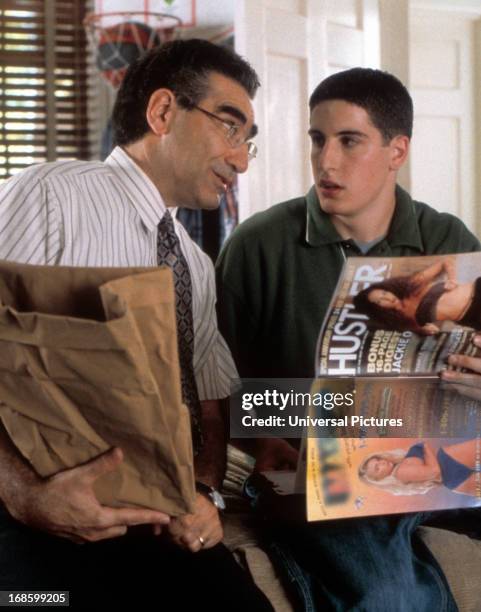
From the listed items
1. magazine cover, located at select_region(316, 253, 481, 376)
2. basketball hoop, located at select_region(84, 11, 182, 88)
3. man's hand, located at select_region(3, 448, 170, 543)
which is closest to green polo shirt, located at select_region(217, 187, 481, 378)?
magazine cover, located at select_region(316, 253, 481, 376)

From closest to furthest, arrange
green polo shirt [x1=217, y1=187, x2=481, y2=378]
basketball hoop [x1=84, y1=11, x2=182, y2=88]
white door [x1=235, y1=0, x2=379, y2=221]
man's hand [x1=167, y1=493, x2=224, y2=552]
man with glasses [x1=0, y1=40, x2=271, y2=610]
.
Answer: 1. man with glasses [x1=0, y1=40, x2=271, y2=610]
2. man's hand [x1=167, y1=493, x2=224, y2=552]
3. green polo shirt [x1=217, y1=187, x2=481, y2=378]
4. white door [x1=235, y1=0, x2=379, y2=221]
5. basketball hoop [x1=84, y1=11, x2=182, y2=88]

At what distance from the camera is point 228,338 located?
5.04 feet

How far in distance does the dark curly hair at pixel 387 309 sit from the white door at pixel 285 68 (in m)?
1.37

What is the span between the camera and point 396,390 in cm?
106

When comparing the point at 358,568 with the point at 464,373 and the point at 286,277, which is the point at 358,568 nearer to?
the point at 464,373

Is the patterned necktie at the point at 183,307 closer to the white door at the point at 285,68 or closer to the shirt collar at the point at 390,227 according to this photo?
the shirt collar at the point at 390,227

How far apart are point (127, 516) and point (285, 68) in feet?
5.87

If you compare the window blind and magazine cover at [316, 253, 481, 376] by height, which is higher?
the window blind

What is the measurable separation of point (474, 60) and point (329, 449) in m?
3.23

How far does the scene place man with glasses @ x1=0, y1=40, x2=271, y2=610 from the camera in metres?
0.92

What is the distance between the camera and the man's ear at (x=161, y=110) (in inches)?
51.7

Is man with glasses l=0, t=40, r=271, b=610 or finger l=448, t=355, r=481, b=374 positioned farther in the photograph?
finger l=448, t=355, r=481, b=374

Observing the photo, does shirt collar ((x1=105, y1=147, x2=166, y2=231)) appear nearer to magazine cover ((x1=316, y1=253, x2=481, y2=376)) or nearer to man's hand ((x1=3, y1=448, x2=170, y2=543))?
magazine cover ((x1=316, y1=253, x2=481, y2=376))

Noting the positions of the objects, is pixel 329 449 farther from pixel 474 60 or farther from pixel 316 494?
pixel 474 60
